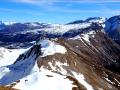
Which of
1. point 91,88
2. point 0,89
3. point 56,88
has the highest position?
point 0,89

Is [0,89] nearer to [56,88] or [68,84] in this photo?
[56,88]

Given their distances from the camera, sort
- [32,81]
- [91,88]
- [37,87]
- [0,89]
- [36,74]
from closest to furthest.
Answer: [0,89] → [37,87] → [32,81] → [36,74] → [91,88]

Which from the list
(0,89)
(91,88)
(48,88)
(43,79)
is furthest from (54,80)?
(0,89)

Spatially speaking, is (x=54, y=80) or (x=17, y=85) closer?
(x=17, y=85)

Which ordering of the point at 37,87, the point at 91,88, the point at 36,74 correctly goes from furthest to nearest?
the point at 91,88 → the point at 36,74 → the point at 37,87

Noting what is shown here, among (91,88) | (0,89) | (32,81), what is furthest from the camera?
(91,88)

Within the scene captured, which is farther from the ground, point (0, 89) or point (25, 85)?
point (0, 89)

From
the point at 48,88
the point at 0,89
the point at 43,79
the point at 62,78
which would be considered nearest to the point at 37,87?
the point at 48,88

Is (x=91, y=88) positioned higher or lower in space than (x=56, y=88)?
lower

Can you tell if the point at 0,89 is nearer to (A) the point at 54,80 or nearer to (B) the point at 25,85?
(B) the point at 25,85
